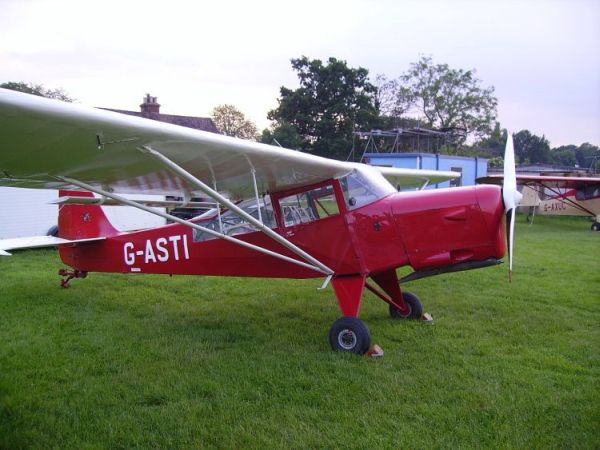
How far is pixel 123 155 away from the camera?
3.74m

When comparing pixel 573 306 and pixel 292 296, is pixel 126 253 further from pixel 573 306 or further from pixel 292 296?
pixel 573 306

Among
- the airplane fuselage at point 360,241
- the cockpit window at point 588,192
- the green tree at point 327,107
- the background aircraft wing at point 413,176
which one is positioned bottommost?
the airplane fuselage at point 360,241

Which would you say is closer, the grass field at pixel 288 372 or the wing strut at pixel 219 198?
the grass field at pixel 288 372

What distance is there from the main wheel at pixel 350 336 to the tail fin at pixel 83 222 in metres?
3.81

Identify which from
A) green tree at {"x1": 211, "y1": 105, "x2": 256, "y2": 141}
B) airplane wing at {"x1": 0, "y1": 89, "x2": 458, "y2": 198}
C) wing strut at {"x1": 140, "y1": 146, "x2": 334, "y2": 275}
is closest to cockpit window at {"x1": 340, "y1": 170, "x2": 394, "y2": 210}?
airplane wing at {"x1": 0, "y1": 89, "x2": 458, "y2": 198}

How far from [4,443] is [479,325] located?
4.95m

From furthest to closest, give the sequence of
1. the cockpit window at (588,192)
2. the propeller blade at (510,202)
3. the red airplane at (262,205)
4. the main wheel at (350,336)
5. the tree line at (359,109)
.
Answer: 1. the tree line at (359,109)
2. the cockpit window at (588,192)
3. the main wheel at (350,336)
4. the propeller blade at (510,202)
5. the red airplane at (262,205)

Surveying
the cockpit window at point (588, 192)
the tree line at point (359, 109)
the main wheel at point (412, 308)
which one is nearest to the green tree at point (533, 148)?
the tree line at point (359, 109)

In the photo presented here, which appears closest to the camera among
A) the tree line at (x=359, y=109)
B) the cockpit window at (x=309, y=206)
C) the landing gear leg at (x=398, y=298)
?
the cockpit window at (x=309, y=206)

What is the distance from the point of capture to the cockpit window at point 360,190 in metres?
5.04

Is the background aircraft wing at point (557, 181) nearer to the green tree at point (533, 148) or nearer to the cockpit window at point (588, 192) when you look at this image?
the cockpit window at point (588, 192)

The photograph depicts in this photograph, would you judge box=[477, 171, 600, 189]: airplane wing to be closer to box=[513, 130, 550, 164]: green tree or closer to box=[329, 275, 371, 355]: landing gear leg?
box=[329, 275, 371, 355]: landing gear leg

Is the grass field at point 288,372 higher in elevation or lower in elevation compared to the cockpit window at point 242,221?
lower

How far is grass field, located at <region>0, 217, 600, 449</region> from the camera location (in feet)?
10.3
